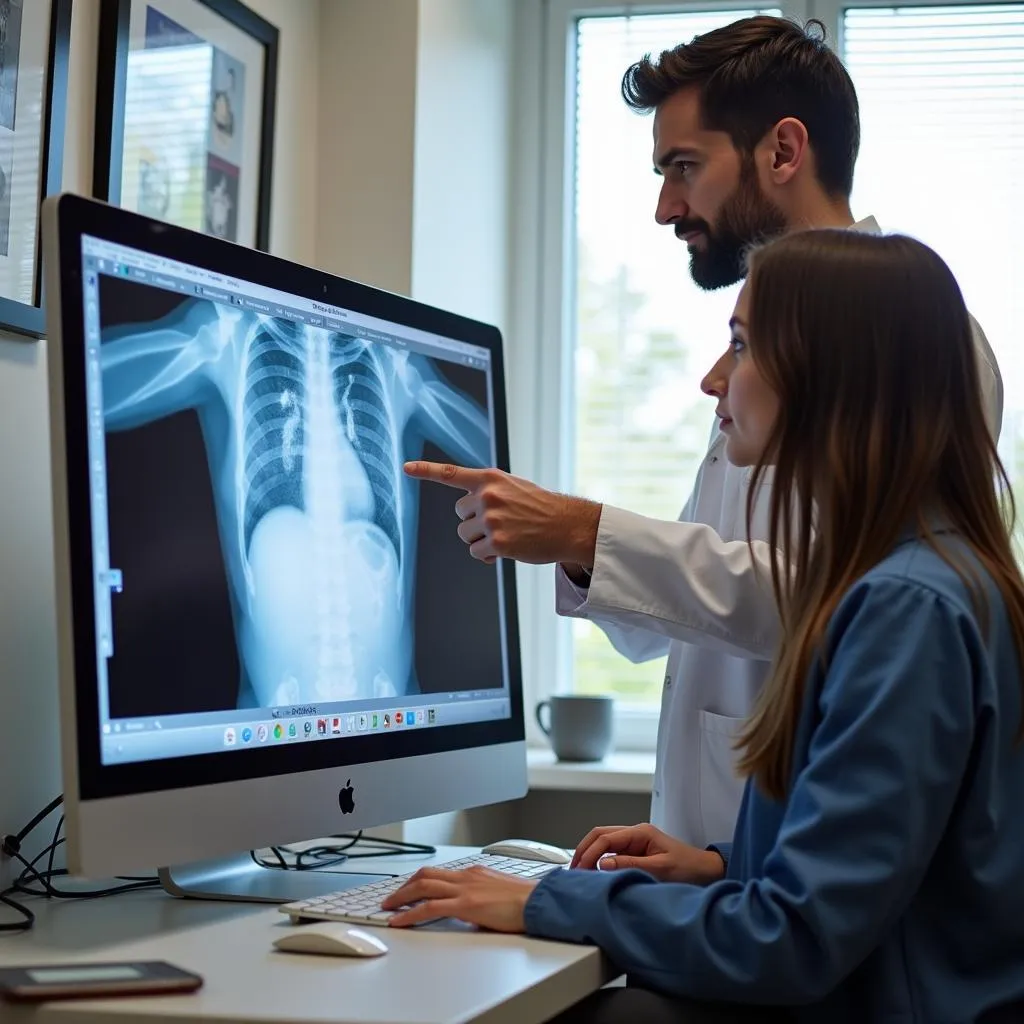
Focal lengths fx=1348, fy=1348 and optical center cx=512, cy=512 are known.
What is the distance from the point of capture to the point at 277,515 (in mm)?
1256

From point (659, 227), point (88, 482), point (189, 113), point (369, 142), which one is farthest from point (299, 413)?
point (659, 227)

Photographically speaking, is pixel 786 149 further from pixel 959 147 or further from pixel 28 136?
pixel 959 147

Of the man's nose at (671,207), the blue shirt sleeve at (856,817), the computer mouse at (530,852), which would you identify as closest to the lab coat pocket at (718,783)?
the computer mouse at (530,852)

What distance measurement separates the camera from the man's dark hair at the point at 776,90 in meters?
1.68

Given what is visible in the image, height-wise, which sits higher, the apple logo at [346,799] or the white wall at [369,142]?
the white wall at [369,142]

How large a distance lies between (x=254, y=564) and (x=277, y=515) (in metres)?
0.06

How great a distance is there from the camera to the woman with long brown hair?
92 centimetres

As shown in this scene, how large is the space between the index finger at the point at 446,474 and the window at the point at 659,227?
4.21 feet

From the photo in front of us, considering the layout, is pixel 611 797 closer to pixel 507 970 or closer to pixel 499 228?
pixel 499 228

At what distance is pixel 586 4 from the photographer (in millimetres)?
2623

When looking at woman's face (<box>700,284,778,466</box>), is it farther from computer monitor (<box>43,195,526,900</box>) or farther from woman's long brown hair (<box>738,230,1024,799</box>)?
computer monitor (<box>43,195,526,900</box>)

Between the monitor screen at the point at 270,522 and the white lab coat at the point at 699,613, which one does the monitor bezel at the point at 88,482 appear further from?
the white lab coat at the point at 699,613

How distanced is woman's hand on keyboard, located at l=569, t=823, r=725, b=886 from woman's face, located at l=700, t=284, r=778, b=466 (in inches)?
14.6

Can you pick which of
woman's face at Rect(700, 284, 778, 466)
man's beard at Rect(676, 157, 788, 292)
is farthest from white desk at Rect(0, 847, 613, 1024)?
man's beard at Rect(676, 157, 788, 292)
